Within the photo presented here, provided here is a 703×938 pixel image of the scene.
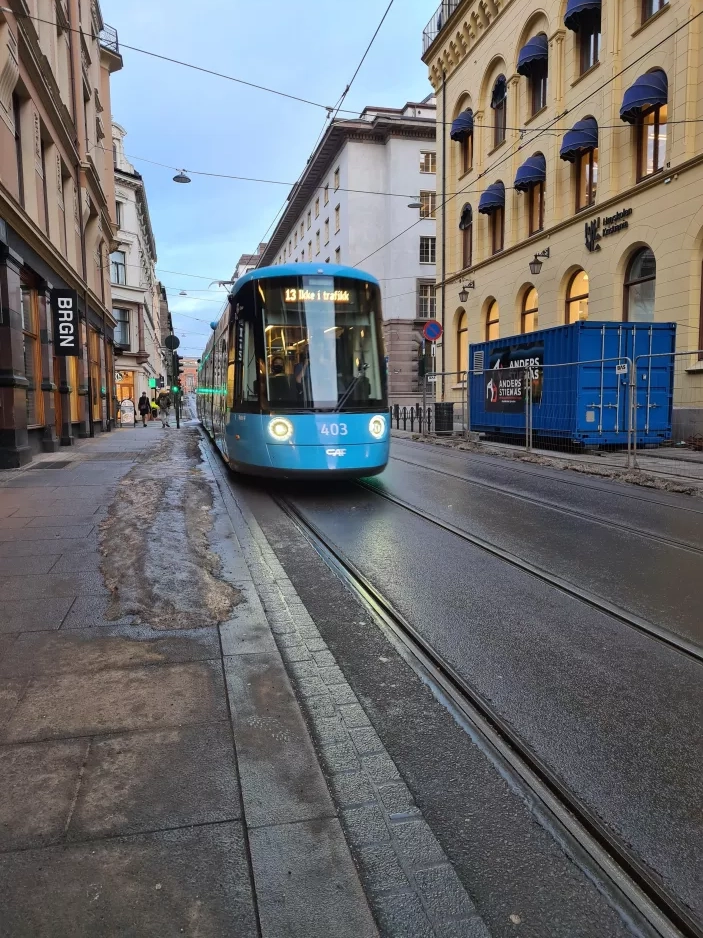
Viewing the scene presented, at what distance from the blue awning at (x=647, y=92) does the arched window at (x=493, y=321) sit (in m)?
9.48

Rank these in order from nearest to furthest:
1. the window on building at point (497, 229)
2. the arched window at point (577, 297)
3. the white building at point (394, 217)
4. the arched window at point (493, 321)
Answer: the arched window at point (577, 297), the window on building at point (497, 229), the arched window at point (493, 321), the white building at point (394, 217)

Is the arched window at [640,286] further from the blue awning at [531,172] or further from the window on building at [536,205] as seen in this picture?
the blue awning at [531,172]

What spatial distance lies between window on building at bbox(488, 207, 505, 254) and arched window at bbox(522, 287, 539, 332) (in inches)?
109

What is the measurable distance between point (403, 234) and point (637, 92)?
2548 cm

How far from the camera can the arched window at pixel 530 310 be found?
23125mm

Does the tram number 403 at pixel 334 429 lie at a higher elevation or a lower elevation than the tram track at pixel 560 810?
higher

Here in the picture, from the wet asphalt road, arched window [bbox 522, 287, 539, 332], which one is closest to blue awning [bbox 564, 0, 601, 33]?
arched window [bbox 522, 287, 539, 332]

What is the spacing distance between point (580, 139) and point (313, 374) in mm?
15038

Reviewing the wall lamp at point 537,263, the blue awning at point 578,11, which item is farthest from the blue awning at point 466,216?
the blue awning at point 578,11

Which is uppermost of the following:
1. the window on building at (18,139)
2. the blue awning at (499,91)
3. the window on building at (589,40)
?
the blue awning at (499,91)

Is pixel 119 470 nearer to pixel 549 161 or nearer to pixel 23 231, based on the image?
pixel 23 231

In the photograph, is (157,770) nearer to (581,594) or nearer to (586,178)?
(581,594)

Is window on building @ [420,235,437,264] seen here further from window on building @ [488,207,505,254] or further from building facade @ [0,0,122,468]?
building facade @ [0,0,122,468]

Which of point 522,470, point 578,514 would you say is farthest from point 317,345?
point 522,470
